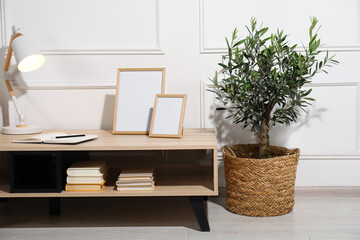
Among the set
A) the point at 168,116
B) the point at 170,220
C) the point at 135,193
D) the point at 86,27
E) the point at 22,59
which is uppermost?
the point at 86,27

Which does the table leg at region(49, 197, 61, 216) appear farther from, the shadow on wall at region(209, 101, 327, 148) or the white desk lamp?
the shadow on wall at region(209, 101, 327, 148)

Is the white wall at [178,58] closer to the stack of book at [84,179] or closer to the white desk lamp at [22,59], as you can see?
the white desk lamp at [22,59]

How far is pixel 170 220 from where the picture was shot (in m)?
2.05

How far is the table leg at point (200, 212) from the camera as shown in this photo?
1.88 m

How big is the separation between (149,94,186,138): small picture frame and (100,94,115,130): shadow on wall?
38cm

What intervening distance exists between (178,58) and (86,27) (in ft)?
1.87

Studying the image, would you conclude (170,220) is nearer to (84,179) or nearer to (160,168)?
(160,168)

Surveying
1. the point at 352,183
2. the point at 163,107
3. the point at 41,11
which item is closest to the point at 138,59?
the point at 163,107

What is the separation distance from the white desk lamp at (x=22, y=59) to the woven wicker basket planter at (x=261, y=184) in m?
1.10

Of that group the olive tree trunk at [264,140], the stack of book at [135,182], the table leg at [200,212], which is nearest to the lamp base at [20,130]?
the stack of book at [135,182]

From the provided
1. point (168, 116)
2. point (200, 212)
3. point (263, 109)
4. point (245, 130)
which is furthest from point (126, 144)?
point (245, 130)

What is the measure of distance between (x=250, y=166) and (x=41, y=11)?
1498 mm

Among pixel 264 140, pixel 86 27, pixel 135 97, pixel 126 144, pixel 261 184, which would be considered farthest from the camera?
pixel 86 27

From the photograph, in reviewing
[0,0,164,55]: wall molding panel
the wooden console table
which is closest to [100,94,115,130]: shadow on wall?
the wooden console table
